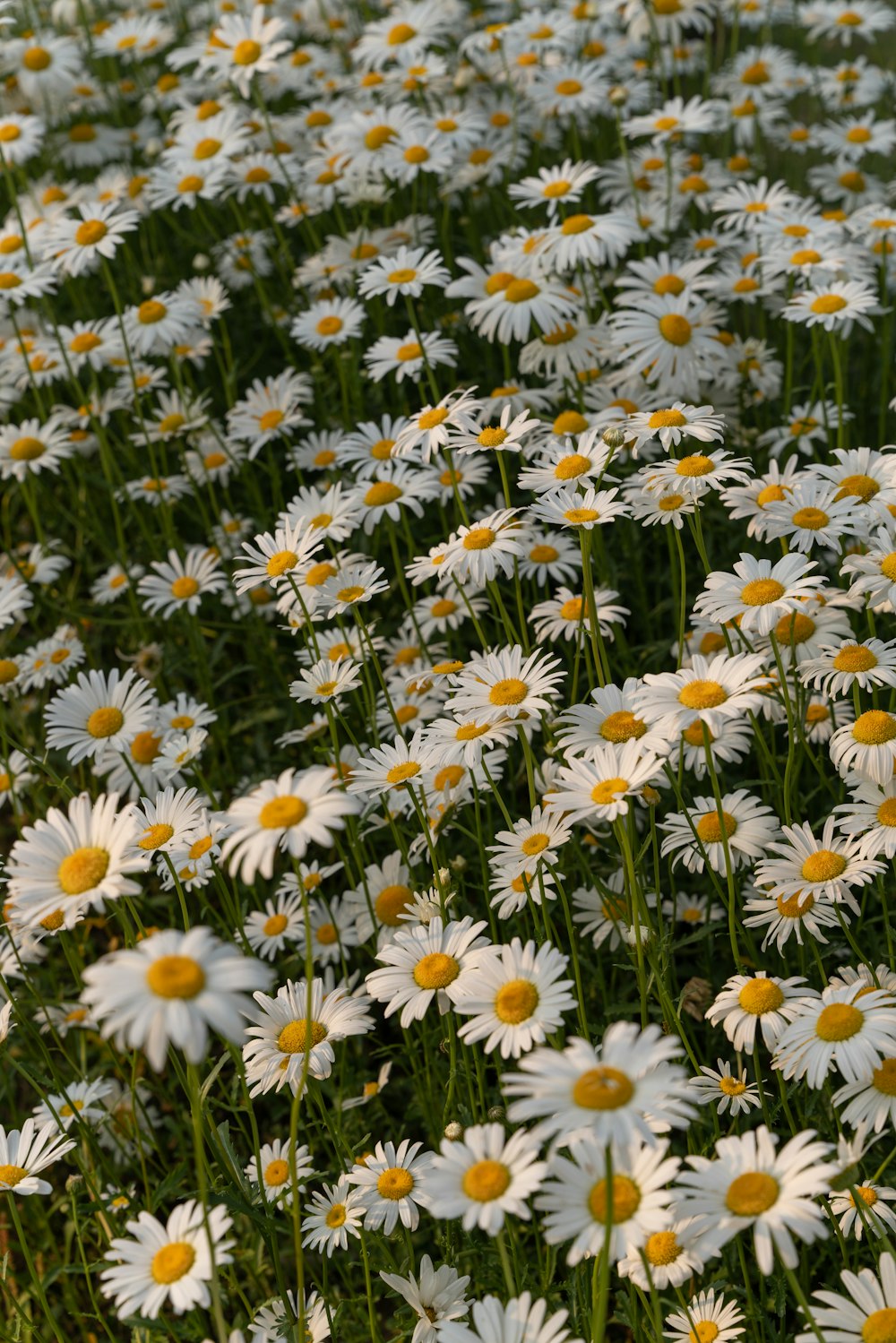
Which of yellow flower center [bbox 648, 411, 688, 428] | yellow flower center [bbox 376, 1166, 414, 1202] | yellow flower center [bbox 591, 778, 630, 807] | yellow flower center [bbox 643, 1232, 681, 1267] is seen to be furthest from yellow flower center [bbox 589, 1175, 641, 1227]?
yellow flower center [bbox 648, 411, 688, 428]

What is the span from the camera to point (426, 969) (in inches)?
101

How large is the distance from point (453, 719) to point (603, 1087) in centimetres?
150

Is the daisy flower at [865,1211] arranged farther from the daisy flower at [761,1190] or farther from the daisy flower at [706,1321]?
the daisy flower at [761,1190]

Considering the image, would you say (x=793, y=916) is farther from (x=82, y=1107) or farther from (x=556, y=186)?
(x=556, y=186)

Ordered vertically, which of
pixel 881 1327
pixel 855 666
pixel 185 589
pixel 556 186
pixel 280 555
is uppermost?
pixel 556 186

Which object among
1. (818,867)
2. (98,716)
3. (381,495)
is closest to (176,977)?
(818,867)

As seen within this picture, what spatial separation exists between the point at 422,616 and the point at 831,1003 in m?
2.12

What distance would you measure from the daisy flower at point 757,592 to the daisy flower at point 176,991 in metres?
1.48

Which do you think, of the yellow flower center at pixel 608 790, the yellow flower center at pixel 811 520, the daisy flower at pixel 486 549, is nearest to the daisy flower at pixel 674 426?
the yellow flower center at pixel 811 520

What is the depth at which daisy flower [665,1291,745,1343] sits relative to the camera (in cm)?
239

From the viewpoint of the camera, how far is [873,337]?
19.0 ft

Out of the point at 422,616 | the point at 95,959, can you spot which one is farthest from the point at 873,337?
the point at 95,959

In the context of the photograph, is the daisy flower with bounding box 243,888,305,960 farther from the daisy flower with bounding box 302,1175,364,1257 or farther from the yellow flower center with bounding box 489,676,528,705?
the yellow flower center with bounding box 489,676,528,705

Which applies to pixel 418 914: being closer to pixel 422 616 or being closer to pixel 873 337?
pixel 422 616
